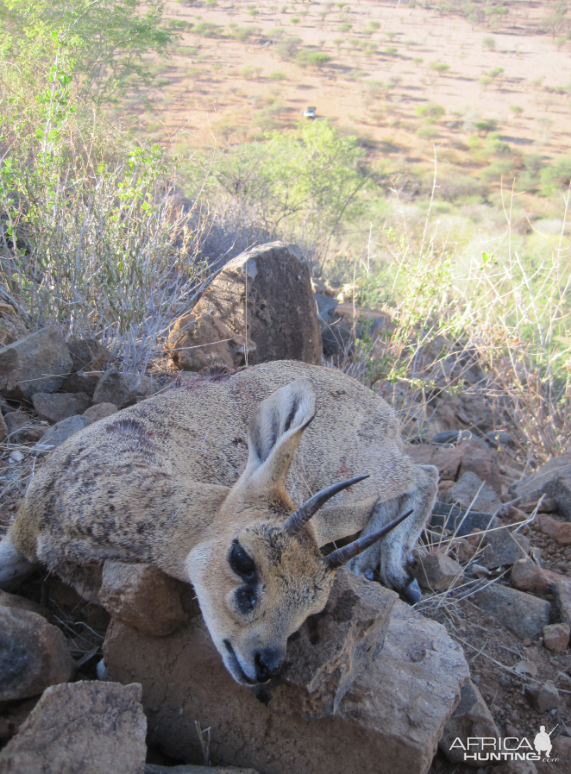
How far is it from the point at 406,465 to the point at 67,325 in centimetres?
325

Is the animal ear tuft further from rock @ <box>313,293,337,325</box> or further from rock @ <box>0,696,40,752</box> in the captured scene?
rock @ <box>313,293,337,325</box>

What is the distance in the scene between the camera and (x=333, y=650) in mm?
2418

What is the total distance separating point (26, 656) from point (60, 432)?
2.02 meters

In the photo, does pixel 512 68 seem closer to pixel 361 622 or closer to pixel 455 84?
pixel 455 84

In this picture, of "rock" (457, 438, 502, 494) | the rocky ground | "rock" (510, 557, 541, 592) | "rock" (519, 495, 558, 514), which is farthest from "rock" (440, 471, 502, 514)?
"rock" (510, 557, 541, 592)

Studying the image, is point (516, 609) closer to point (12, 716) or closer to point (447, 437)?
point (12, 716)

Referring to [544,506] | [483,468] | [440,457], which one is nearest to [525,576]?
[544,506]

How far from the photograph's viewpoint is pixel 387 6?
54.2 m

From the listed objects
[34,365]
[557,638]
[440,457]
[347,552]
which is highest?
[347,552]

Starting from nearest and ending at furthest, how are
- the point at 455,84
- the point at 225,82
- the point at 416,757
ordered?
1. the point at 416,757
2. the point at 225,82
3. the point at 455,84

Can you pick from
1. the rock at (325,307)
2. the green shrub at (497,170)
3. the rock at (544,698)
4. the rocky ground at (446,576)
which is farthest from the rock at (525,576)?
the green shrub at (497,170)

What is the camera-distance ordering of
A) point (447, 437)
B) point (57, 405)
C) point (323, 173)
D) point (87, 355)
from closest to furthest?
point (57, 405)
point (87, 355)
point (447, 437)
point (323, 173)

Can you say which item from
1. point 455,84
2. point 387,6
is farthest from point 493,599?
point 387,6

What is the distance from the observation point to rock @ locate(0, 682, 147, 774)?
1.87 meters
